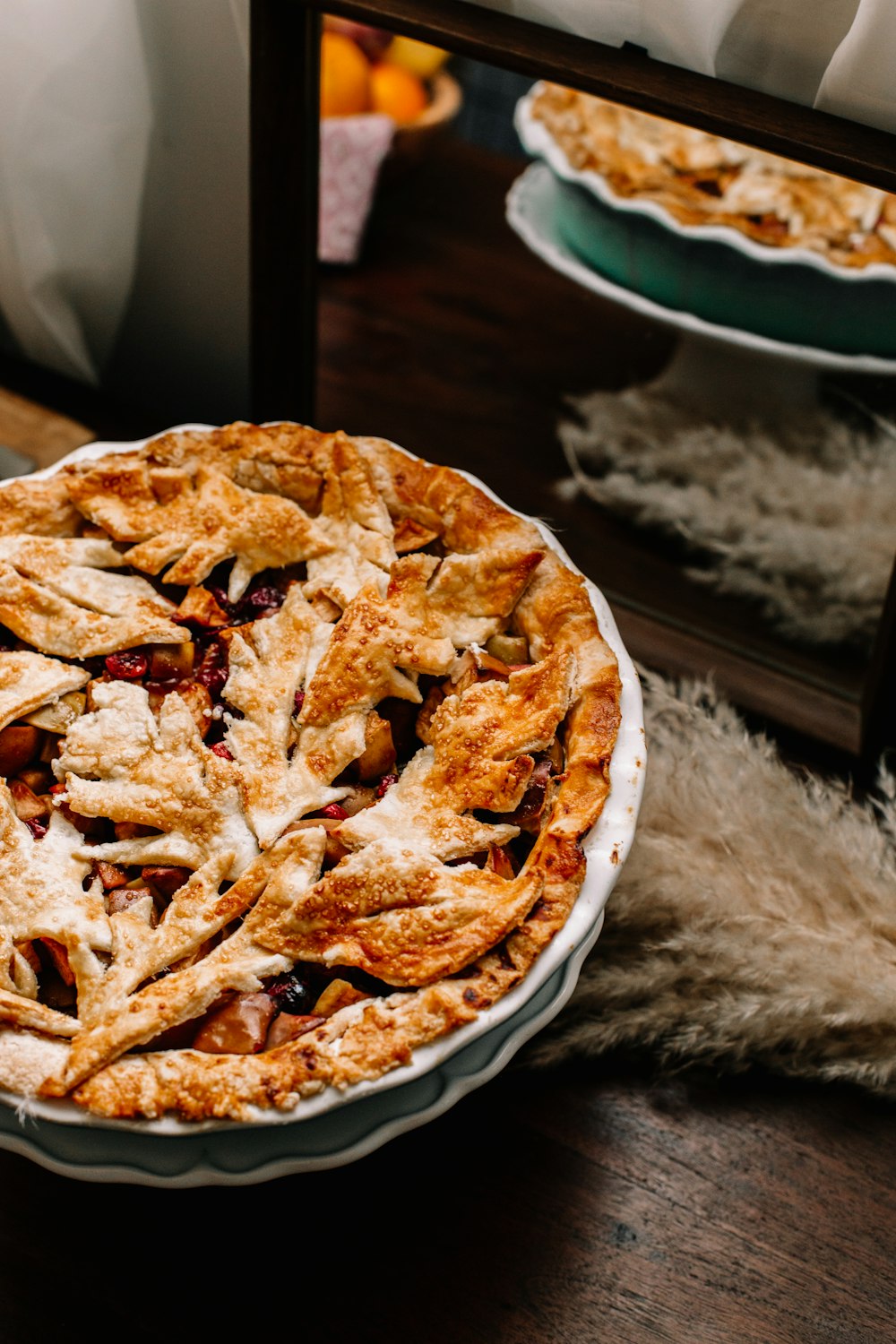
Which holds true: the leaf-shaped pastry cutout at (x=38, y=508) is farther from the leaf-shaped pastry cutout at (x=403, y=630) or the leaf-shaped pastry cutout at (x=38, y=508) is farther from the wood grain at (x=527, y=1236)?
the wood grain at (x=527, y=1236)

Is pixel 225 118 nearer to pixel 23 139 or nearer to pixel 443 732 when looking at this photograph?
pixel 23 139

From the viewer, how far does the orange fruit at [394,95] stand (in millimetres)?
2426

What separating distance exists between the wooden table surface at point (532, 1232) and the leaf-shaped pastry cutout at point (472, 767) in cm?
33

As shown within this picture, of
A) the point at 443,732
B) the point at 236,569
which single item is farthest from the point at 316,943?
the point at 236,569

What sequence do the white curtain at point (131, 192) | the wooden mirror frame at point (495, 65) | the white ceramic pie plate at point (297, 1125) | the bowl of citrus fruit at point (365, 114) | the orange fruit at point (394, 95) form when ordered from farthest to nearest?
the orange fruit at point (394, 95) → the bowl of citrus fruit at point (365, 114) → the white curtain at point (131, 192) → the wooden mirror frame at point (495, 65) → the white ceramic pie plate at point (297, 1125)

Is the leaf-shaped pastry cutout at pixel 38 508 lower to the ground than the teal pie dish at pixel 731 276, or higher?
lower

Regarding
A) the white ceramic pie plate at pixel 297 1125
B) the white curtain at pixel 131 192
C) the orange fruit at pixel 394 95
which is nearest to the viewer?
the white ceramic pie plate at pixel 297 1125

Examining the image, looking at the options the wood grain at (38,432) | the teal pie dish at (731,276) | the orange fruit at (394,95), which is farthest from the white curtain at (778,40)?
the orange fruit at (394,95)

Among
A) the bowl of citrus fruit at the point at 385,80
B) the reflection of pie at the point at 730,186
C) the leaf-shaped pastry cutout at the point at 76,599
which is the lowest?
the leaf-shaped pastry cutout at the point at 76,599

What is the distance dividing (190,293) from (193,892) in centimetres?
114

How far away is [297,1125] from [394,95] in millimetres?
2015

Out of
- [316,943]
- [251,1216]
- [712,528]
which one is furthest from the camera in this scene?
[712,528]

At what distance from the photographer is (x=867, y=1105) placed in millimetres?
1313

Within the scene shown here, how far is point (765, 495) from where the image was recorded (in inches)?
75.7
